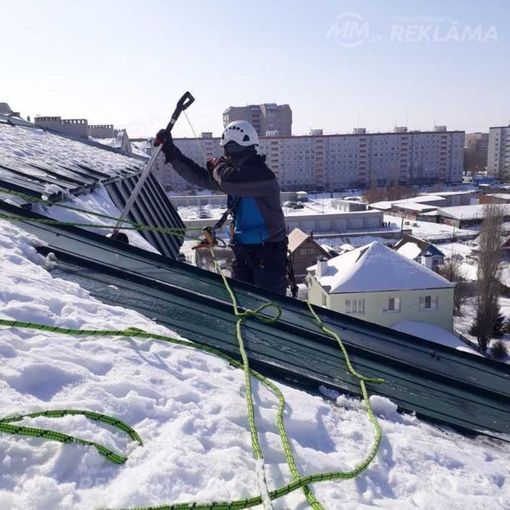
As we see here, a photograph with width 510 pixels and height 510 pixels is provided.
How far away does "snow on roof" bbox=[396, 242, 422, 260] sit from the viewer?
35.3 m

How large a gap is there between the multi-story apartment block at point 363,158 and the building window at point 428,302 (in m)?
58.0

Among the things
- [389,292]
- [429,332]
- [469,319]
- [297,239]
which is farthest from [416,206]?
[429,332]

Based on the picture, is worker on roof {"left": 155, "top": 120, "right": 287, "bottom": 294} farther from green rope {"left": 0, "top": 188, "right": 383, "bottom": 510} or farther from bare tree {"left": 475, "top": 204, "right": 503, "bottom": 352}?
bare tree {"left": 475, "top": 204, "right": 503, "bottom": 352}

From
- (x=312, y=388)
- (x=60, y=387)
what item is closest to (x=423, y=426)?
(x=312, y=388)

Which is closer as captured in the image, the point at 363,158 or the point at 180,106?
the point at 180,106

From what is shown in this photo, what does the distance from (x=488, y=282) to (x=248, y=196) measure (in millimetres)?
25032

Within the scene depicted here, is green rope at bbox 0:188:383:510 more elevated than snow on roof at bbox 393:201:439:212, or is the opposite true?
green rope at bbox 0:188:383:510

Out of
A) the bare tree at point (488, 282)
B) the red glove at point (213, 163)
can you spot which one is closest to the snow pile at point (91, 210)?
the red glove at point (213, 163)

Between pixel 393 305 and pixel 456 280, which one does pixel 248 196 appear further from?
pixel 456 280

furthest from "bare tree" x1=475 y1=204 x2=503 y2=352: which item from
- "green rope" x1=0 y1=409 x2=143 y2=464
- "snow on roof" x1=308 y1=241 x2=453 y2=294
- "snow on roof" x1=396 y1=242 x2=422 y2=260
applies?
"green rope" x1=0 y1=409 x2=143 y2=464

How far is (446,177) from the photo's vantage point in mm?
87750

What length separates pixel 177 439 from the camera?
6.73 ft

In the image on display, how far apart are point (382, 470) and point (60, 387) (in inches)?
55.0

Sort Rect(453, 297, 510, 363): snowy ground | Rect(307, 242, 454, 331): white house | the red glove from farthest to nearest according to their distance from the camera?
Rect(453, 297, 510, 363): snowy ground < Rect(307, 242, 454, 331): white house < the red glove
